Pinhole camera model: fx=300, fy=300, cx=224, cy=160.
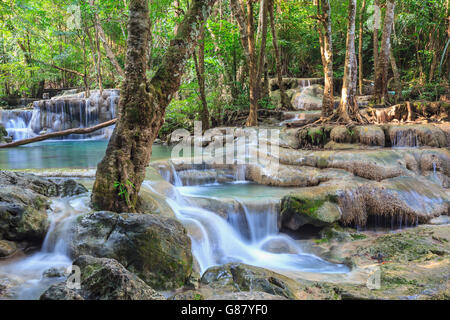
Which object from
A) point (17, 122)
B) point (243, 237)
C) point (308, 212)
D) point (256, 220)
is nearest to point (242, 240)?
point (243, 237)

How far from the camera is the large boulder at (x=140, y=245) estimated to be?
123 inches

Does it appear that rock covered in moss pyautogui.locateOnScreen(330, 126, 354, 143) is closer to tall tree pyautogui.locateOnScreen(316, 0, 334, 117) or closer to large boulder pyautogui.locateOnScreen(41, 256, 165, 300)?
tall tree pyautogui.locateOnScreen(316, 0, 334, 117)

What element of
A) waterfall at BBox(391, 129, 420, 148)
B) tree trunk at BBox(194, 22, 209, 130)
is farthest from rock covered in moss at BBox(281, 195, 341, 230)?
tree trunk at BBox(194, 22, 209, 130)

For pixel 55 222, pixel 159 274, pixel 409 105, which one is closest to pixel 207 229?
pixel 159 274

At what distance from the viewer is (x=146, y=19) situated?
3824 mm

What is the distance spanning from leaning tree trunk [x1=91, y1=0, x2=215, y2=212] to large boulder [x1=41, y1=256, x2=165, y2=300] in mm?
1633

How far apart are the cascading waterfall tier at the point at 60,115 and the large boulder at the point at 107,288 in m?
15.4

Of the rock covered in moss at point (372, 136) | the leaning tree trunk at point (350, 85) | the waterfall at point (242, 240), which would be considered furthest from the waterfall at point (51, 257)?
the leaning tree trunk at point (350, 85)

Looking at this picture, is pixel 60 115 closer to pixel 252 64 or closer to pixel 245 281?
pixel 252 64

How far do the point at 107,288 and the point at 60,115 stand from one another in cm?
1722

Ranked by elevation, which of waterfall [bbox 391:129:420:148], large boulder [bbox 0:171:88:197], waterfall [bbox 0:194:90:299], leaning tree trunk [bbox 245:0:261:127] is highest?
leaning tree trunk [bbox 245:0:261:127]

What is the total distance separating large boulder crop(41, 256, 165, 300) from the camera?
80.5 inches

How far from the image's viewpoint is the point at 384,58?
11.5m
